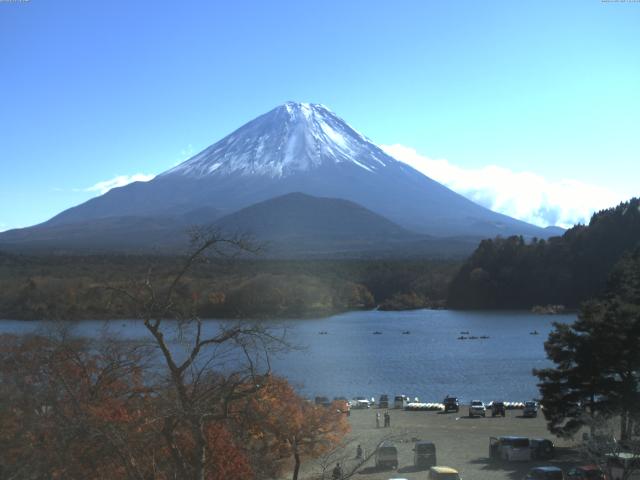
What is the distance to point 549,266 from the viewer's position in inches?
1950

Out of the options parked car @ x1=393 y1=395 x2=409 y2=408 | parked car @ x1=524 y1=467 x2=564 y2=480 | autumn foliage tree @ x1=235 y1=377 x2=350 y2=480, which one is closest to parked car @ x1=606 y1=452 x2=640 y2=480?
parked car @ x1=524 y1=467 x2=564 y2=480

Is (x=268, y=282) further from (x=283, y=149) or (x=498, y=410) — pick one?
(x=283, y=149)

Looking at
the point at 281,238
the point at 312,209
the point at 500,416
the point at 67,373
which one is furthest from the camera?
the point at 312,209

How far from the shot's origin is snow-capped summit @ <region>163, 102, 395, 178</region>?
11681cm

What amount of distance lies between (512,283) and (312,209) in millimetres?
49191

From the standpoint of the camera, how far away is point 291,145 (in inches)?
4599

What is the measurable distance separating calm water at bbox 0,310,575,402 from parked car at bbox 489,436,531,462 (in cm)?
367

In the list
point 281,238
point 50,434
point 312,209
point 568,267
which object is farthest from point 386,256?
point 50,434

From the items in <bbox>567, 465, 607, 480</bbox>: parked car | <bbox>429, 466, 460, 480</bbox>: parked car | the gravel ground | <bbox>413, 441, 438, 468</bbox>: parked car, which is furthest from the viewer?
<bbox>413, 441, 438, 468</bbox>: parked car

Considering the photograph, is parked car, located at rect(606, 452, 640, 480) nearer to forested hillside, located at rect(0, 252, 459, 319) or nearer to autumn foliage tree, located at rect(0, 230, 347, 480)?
autumn foliage tree, located at rect(0, 230, 347, 480)

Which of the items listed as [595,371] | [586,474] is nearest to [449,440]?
[595,371]

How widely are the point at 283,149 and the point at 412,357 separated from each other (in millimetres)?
90860

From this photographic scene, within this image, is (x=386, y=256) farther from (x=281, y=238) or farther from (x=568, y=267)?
(x=568, y=267)

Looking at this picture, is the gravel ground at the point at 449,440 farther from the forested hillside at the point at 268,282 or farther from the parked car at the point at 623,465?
the forested hillside at the point at 268,282
